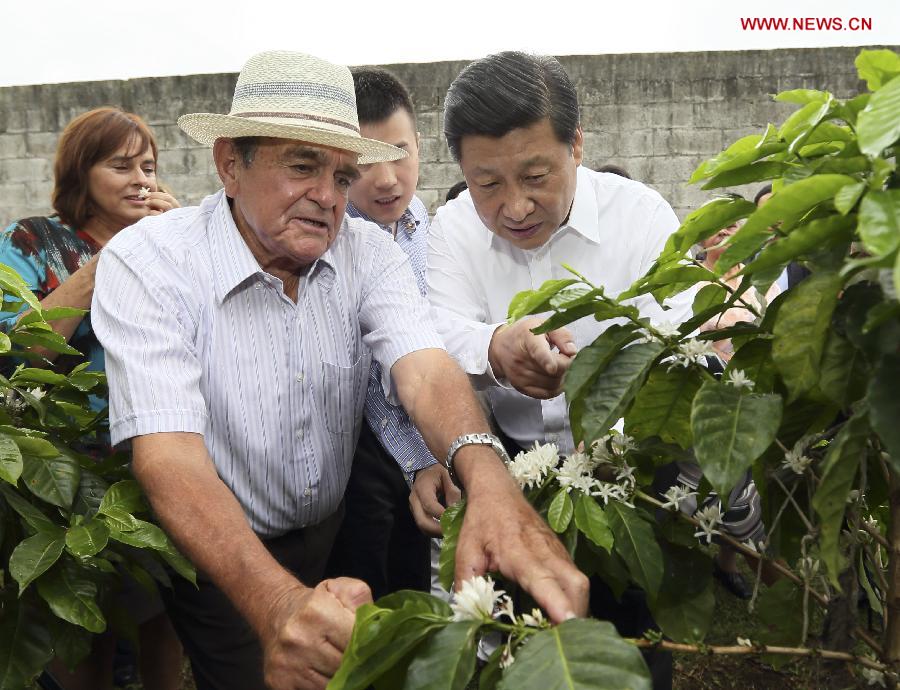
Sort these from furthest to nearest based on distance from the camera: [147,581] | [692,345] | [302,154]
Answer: [302,154] < [147,581] < [692,345]

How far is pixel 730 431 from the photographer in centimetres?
101

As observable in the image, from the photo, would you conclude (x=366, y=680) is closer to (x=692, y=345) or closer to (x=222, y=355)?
(x=692, y=345)

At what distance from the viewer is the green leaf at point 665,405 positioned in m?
1.25

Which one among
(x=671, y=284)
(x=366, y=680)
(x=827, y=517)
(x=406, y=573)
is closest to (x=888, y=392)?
(x=827, y=517)

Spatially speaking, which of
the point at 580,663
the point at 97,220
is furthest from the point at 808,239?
the point at 97,220

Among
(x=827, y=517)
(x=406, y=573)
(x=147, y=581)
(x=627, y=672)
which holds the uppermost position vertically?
(x=827, y=517)

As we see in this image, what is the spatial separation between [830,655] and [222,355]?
1.35 m

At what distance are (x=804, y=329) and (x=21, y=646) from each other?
1.43 metres

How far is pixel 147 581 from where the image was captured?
5.54 feet

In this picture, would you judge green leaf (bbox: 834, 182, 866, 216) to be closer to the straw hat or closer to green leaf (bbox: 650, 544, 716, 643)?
green leaf (bbox: 650, 544, 716, 643)

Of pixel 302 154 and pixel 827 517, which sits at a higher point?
pixel 302 154

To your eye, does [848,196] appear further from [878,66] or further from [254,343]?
[254,343]

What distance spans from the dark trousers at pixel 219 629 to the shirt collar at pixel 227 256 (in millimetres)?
649

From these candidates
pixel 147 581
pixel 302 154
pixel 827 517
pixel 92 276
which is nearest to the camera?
pixel 827 517
